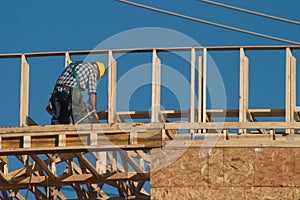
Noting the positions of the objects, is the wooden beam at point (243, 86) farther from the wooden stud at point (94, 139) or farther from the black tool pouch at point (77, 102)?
the black tool pouch at point (77, 102)

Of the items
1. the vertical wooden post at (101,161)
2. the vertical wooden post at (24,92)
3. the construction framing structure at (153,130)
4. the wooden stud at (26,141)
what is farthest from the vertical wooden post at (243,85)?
the vertical wooden post at (101,161)

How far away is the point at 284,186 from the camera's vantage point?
26.8m

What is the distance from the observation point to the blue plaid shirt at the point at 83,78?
93.7 ft

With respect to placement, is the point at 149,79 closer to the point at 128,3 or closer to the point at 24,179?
the point at 128,3

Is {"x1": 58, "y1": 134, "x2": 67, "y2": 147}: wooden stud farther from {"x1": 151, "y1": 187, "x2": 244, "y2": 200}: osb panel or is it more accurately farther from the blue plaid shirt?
{"x1": 151, "y1": 187, "x2": 244, "y2": 200}: osb panel

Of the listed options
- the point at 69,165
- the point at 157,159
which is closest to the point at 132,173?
the point at 69,165

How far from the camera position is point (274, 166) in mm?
26906

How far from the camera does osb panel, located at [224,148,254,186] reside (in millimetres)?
26891

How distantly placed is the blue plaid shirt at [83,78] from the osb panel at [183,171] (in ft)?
7.80

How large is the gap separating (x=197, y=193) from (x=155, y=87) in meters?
2.23

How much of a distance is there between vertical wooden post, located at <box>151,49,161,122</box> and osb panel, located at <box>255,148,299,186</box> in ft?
6.94

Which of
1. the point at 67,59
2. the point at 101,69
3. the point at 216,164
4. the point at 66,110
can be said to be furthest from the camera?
the point at 67,59

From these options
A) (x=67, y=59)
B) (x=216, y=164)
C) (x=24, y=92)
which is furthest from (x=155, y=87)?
(x=24, y=92)

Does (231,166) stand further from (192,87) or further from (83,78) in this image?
(83,78)
